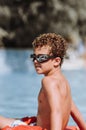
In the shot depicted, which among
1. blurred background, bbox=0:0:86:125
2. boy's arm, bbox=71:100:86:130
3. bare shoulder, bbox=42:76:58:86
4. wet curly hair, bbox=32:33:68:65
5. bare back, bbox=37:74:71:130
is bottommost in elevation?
blurred background, bbox=0:0:86:125

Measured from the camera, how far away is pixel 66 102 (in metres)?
4.07

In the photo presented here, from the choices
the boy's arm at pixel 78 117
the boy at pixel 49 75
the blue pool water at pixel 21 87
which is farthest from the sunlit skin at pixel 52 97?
the blue pool water at pixel 21 87

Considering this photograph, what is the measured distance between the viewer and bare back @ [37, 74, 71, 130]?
382 centimetres

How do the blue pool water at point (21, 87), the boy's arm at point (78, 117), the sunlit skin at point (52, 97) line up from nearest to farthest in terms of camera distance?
the sunlit skin at point (52, 97), the boy's arm at point (78, 117), the blue pool water at point (21, 87)

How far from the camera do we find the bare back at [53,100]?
12.5ft

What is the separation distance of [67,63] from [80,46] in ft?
9.11

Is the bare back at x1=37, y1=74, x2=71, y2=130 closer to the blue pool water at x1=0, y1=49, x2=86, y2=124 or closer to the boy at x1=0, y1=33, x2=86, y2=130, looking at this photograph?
the boy at x1=0, y1=33, x2=86, y2=130

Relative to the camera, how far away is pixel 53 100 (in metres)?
3.81

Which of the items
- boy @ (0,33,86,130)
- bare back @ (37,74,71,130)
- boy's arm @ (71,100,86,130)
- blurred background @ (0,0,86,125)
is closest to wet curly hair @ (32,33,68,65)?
boy @ (0,33,86,130)

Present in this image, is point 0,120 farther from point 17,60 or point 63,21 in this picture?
point 63,21

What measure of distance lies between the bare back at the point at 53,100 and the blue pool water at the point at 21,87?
8.33 feet

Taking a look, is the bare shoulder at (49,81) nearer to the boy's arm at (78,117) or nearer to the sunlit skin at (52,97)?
the sunlit skin at (52,97)

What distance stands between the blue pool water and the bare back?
99.9 inches

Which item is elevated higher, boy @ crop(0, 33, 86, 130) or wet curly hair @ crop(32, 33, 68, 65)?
wet curly hair @ crop(32, 33, 68, 65)
